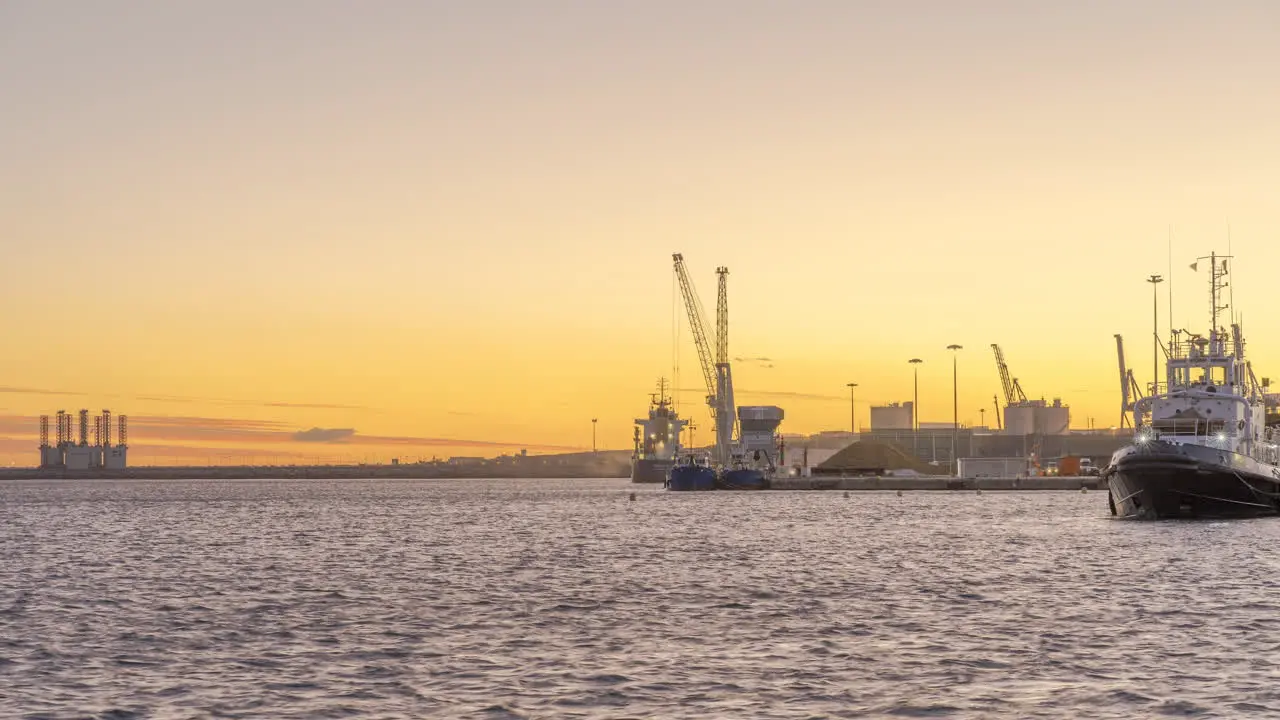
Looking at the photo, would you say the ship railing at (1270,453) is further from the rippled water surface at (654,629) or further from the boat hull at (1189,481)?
the rippled water surface at (654,629)

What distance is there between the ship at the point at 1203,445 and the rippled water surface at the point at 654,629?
7.32m

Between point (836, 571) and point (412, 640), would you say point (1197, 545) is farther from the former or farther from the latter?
point (412, 640)

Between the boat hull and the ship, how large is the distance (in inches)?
2.8

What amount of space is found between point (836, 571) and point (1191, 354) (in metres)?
57.6

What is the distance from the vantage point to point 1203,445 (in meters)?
102

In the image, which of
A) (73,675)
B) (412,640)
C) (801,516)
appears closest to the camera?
(73,675)

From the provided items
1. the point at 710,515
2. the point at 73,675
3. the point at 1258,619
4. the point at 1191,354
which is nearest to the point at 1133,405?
the point at 1191,354

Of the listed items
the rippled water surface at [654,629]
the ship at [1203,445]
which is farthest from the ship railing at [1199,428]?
the rippled water surface at [654,629]

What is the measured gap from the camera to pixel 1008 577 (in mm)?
64000

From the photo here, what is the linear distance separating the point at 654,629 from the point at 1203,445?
69.8 metres

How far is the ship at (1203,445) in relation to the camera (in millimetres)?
99938

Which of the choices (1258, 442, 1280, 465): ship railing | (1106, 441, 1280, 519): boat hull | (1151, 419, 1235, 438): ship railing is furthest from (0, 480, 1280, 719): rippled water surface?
(1258, 442, 1280, 465): ship railing

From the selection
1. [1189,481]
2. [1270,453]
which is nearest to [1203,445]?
[1189,481]

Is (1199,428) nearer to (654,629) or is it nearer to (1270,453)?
(1270,453)
